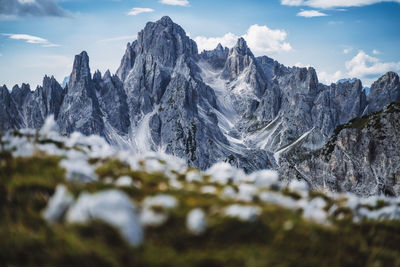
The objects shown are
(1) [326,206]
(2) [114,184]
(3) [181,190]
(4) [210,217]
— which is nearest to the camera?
(4) [210,217]

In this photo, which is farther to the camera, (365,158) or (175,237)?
(365,158)

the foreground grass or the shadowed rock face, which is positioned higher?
the foreground grass

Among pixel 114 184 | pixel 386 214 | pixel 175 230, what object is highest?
pixel 114 184

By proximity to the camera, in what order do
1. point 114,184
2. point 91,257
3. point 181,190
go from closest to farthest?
point 91,257
point 114,184
point 181,190

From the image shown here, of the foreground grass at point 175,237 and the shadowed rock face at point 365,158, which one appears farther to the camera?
the shadowed rock face at point 365,158

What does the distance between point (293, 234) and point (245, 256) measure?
6.60 ft

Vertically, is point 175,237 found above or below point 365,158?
above

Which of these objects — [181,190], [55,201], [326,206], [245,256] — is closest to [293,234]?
[245,256]

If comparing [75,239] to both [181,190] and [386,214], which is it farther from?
[386,214]

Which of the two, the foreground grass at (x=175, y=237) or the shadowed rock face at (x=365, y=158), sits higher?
the foreground grass at (x=175, y=237)

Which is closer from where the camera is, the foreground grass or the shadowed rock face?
the foreground grass

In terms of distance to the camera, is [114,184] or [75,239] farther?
[114,184]

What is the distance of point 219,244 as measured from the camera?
23.6ft

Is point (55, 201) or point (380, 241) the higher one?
point (55, 201)
